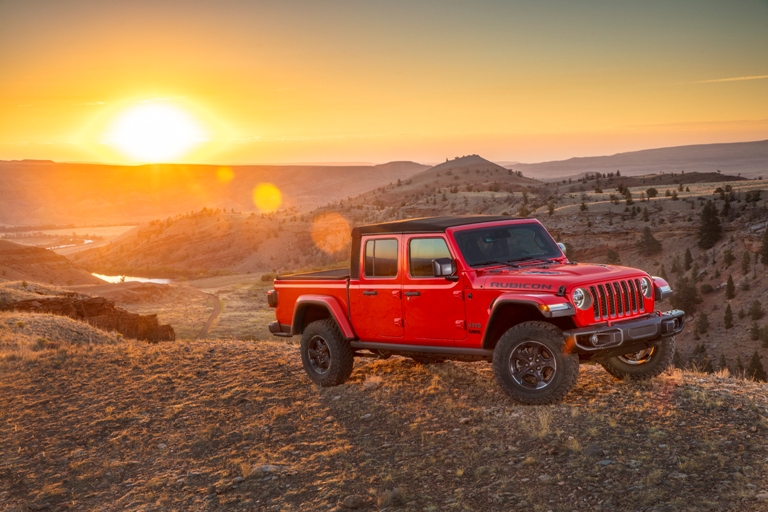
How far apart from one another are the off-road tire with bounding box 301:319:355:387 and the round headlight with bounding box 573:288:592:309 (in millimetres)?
3921

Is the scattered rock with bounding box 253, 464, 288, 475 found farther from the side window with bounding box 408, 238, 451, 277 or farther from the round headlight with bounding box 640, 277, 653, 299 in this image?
the round headlight with bounding box 640, 277, 653, 299

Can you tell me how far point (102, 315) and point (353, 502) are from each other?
23543 mm

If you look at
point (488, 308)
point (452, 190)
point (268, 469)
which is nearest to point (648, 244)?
point (452, 190)

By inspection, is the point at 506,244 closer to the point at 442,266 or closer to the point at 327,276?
the point at 442,266

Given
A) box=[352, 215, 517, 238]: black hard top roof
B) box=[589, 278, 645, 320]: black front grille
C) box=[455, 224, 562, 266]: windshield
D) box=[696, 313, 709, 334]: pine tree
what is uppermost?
box=[352, 215, 517, 238]: black hard top roof

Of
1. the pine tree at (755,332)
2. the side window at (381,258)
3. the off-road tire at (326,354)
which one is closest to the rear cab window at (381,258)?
the side window at (381,258)

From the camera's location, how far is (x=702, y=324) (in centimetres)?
3878

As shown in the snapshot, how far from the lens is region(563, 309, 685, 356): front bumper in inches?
306

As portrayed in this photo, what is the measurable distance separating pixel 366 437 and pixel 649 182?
279 feet

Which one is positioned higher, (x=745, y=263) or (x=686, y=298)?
(x=745, y=263)

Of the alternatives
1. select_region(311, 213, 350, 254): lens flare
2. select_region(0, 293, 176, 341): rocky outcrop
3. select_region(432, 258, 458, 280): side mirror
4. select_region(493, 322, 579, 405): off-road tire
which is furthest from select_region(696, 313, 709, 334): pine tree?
select_region(311, 213, 350, 254): lens flare

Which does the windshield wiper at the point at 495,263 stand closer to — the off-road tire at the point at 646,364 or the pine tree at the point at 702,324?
the off-road tire at the point at 646,364

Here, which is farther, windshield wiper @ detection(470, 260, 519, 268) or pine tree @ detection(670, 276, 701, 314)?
pine tree @ detection(670, 276, 701, 314)

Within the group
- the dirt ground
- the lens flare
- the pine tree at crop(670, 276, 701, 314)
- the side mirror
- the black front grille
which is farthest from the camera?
the lens flare
